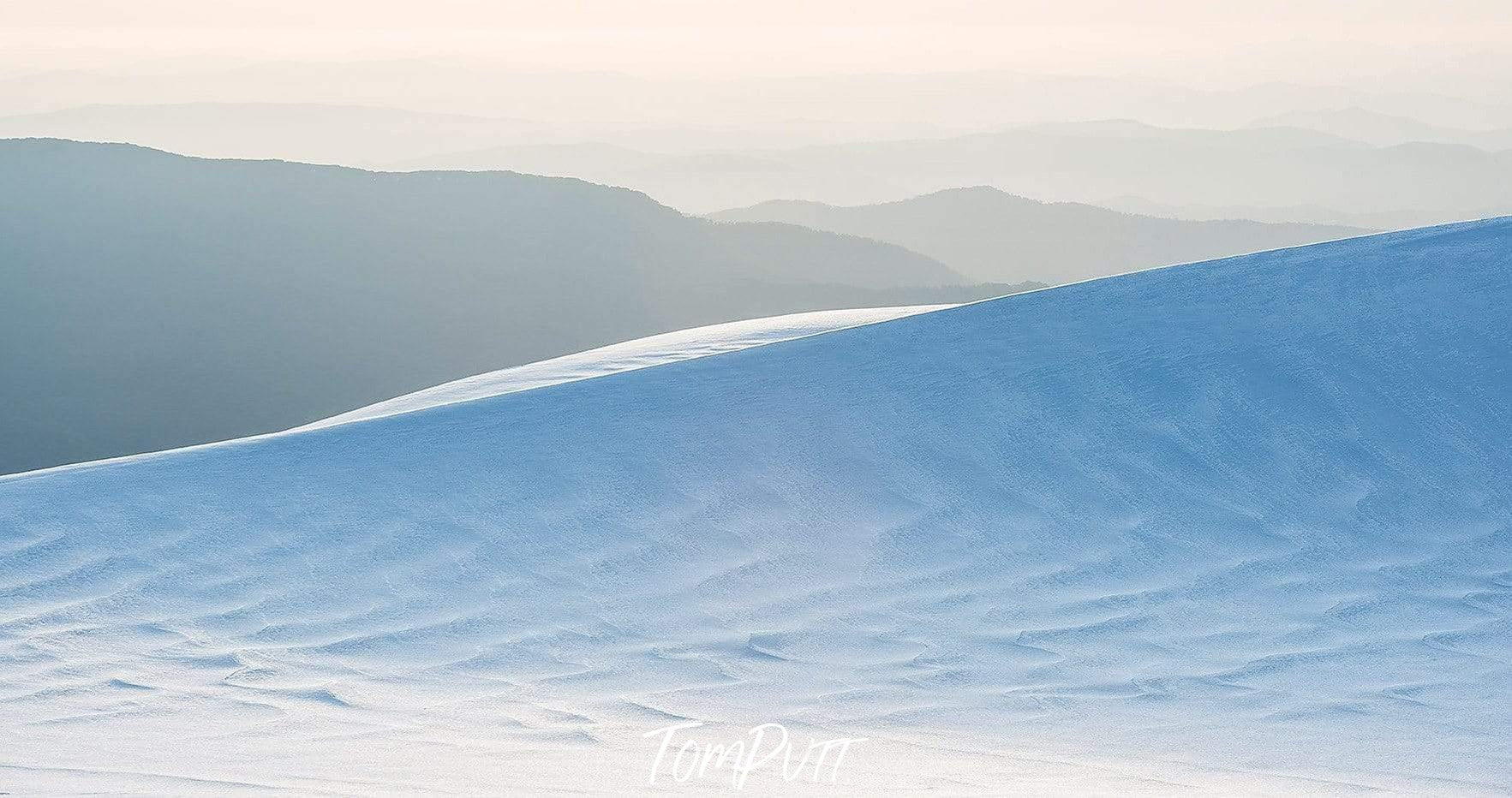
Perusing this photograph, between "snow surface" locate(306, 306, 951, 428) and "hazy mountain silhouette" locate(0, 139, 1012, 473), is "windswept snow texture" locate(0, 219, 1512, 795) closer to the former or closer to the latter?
"snow surface" locate(306, 306, 951, 428)

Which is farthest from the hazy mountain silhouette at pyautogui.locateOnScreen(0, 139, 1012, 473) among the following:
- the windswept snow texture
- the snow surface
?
the windswept snow texture

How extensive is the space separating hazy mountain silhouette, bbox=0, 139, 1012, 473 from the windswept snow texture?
2144 inches

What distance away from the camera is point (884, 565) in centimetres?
569

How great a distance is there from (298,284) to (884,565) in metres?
71.3

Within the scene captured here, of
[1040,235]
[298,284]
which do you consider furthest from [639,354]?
[1040,235]

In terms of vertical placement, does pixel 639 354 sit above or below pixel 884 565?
above

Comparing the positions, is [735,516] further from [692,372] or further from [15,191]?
[15,191]

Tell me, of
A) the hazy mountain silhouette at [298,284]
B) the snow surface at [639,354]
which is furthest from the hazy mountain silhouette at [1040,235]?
the snow surface at [639,354]

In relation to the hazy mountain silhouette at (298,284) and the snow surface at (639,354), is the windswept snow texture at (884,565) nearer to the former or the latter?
the snow surface at (639,354)

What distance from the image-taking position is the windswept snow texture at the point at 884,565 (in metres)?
4.03

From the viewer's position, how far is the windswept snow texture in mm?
4027

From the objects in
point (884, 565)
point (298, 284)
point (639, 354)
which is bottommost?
point (884, 565)

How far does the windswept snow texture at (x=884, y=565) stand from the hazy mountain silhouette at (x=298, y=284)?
5446cm

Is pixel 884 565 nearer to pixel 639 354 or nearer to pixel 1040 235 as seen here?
pixel 639 354
